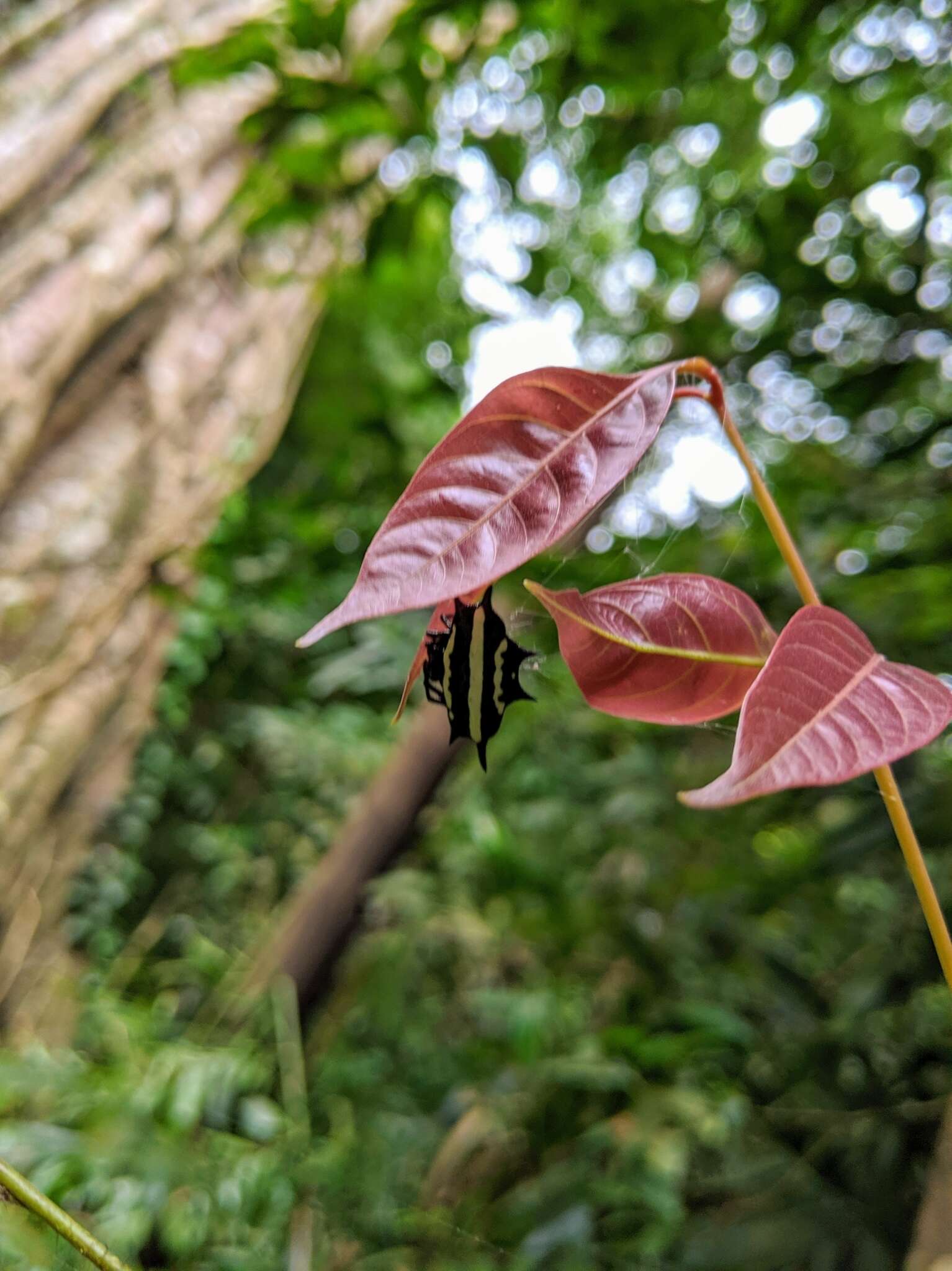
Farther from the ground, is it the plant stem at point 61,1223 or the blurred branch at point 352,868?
the plant stem at point 61,1223

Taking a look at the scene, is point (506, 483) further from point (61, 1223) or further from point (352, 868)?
point (352, 868)

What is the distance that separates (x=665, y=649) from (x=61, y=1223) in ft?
0.68

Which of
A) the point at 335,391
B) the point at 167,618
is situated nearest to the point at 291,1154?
the point at 167,618

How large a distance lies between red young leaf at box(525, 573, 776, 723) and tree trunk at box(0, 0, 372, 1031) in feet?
3.10

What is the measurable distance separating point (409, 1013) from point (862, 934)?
1.94 ft

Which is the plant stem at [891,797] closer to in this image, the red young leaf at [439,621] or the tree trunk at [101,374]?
the red young leaf at [439,621]

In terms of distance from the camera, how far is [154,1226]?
477 millimetres

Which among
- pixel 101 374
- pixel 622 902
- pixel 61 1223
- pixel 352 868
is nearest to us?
pixel 61 1223

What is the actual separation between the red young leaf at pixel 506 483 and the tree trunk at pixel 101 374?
3.05 ft

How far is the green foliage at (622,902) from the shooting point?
1.97 ft

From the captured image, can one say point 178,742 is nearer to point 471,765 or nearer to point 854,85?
point 471,765

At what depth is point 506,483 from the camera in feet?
0.67

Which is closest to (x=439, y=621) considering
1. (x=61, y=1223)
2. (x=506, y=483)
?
(x=506, y=483)

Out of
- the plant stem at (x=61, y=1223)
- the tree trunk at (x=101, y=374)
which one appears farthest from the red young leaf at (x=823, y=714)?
the tree trunk at (x=101, y=374)
